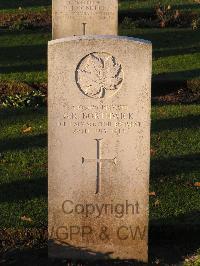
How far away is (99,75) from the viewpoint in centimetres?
561

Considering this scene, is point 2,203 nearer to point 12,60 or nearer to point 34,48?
point 12,60

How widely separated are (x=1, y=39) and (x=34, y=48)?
1.19 m

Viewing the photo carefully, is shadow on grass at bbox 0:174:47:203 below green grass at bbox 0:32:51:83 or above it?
below

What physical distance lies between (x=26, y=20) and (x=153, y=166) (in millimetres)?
11674

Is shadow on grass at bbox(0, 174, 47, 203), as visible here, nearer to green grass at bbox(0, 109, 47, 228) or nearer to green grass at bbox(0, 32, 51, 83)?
green grass at bbox(0, 109, 47, 228)

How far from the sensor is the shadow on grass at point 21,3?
21.2 metres

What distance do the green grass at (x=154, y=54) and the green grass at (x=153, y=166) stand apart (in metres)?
2.50

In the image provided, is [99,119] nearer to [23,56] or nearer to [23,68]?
[23,68]

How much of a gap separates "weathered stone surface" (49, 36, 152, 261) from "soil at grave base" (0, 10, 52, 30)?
12.6m

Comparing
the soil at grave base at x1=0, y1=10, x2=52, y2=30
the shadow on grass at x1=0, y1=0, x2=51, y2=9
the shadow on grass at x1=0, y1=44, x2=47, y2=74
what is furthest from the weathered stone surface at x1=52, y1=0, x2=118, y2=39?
the shadow on grass at x1=0, y1=0, x2=51, y2=9

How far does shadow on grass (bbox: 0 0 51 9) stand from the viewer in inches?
835

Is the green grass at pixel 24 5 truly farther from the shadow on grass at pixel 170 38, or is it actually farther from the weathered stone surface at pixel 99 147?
the weathered stone surface at pixel 99 147

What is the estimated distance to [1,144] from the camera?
29.6ft

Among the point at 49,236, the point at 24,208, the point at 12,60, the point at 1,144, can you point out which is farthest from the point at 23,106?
the point at 49,236
